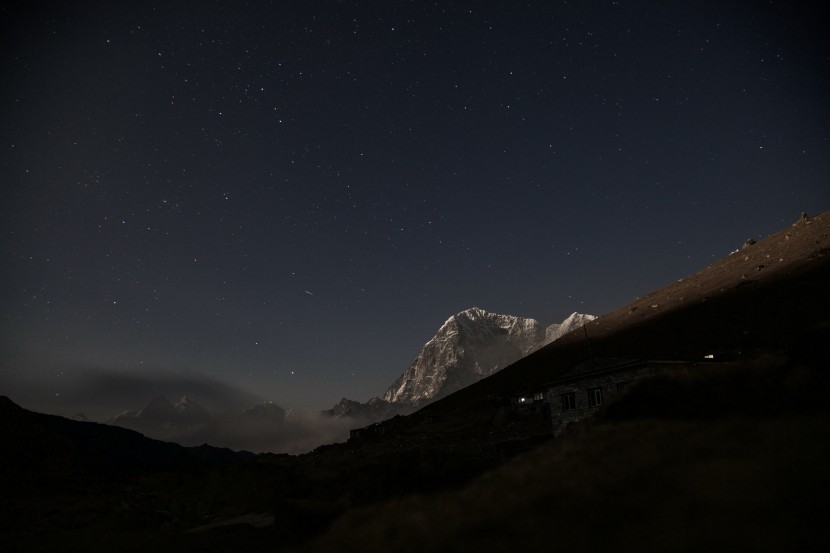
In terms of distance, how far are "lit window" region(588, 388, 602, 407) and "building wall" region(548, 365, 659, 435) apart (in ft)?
0.23

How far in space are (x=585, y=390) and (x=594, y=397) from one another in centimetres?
76

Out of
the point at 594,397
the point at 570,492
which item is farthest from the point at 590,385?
the point at 570,492

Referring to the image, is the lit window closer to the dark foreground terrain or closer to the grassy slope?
the dark foreground terrain

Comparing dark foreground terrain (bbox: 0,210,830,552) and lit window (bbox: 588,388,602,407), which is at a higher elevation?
lit window (bbox: 588,388,602,407)

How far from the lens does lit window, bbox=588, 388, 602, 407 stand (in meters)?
32.3

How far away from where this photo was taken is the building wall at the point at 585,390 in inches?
1207

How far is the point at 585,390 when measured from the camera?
33188 millimetres

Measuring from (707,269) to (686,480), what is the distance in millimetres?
112753

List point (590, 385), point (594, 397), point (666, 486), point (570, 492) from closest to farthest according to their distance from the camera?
1. point (666, 486)
2. point (570, 492)
3. point (594, 397)
4. point (590, 385)

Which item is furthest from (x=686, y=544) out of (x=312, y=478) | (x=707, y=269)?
(x=707, y=269)

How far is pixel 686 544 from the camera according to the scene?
8.62 m

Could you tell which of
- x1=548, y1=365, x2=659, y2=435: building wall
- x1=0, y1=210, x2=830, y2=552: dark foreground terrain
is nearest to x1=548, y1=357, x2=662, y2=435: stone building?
x1=548, y1=365, x2=659, y2=435: building wall

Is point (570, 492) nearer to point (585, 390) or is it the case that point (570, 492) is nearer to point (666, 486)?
point (666, 486)

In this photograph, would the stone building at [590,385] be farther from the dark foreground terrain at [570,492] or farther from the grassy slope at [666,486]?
the grassy slope at [666,486]
